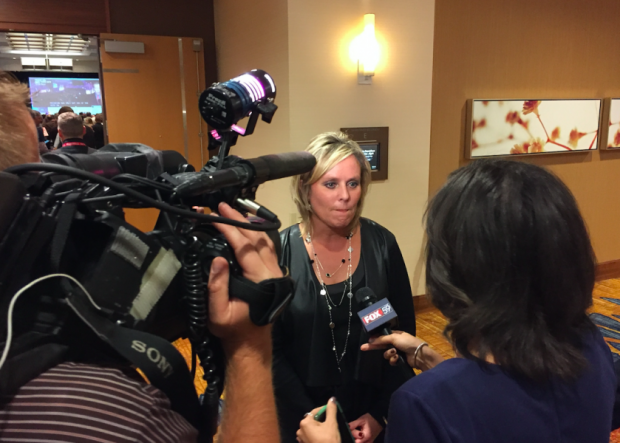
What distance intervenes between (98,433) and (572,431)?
28.9 inches

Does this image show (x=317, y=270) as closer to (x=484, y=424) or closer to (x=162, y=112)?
(x=484, y=424)

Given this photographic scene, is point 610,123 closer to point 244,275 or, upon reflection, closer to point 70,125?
point 70,125

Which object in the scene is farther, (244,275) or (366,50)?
(366,50)

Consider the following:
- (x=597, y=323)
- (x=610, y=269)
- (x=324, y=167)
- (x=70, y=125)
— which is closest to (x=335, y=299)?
(x=324, y=167)

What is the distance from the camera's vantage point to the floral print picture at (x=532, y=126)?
3615 mm

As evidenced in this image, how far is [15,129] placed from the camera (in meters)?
0.58

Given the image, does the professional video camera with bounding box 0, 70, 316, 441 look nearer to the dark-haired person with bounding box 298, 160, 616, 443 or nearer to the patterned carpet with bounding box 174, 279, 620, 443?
the dark-haired person with bounding box 298, 160, 616, 443

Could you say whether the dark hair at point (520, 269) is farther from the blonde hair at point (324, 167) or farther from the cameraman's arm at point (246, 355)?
the blonde hair at point (324, 167)

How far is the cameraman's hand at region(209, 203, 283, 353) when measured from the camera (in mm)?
587

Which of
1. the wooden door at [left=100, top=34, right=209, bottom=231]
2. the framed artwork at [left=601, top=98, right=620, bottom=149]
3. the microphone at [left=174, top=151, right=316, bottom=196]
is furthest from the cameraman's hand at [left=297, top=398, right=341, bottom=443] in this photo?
the framed artwork at [left=601, top=98, right=620, bottom=149]

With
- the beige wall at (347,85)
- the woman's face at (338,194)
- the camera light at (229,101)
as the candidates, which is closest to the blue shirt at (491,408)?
the camera light at (229,101)

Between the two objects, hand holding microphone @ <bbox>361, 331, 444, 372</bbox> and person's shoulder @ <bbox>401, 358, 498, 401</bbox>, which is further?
hand holding microphone @ <bbox>361, 331, 444, 372</bbox>

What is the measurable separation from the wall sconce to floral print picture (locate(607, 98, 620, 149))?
8.30ft

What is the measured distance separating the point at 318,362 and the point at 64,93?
33.3ft
